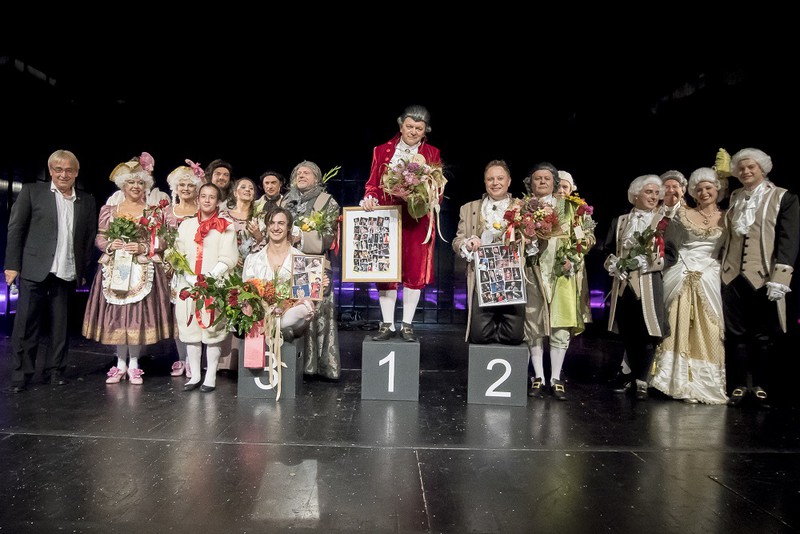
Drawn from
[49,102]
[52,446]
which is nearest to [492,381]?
[52,446]

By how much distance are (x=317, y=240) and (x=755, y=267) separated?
11.2 ft

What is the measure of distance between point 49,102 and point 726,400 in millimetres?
8866

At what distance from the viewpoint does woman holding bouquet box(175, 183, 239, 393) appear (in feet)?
13.2

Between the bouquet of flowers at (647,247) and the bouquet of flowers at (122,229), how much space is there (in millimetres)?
3927

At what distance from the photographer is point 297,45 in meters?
6.98

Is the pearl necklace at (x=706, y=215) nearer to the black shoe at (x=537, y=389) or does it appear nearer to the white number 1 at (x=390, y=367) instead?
the black shoe at (x=537, y=389)

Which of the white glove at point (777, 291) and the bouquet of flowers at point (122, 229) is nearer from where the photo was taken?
the white glove at point (777, 291)

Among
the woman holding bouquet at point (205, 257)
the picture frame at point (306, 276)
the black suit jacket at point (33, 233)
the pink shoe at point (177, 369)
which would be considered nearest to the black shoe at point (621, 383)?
the picture frame at point (306, 276)

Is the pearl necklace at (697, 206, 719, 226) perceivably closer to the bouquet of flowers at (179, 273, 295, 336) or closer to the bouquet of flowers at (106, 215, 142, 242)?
the bouquet of flowers at (179, 273, 295, 336)

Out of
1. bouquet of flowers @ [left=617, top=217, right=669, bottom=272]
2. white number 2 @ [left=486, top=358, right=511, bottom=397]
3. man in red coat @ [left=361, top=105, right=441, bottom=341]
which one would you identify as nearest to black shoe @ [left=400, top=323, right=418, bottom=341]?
man in red coat @ [left=361, top=105, right=441, bottom=341]

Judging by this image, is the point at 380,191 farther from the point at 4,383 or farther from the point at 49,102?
the point at 49,102

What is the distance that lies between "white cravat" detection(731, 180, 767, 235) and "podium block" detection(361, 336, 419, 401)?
2640mm

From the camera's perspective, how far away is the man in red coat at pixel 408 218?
12.7 ft

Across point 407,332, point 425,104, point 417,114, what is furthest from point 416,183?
point 425,104
